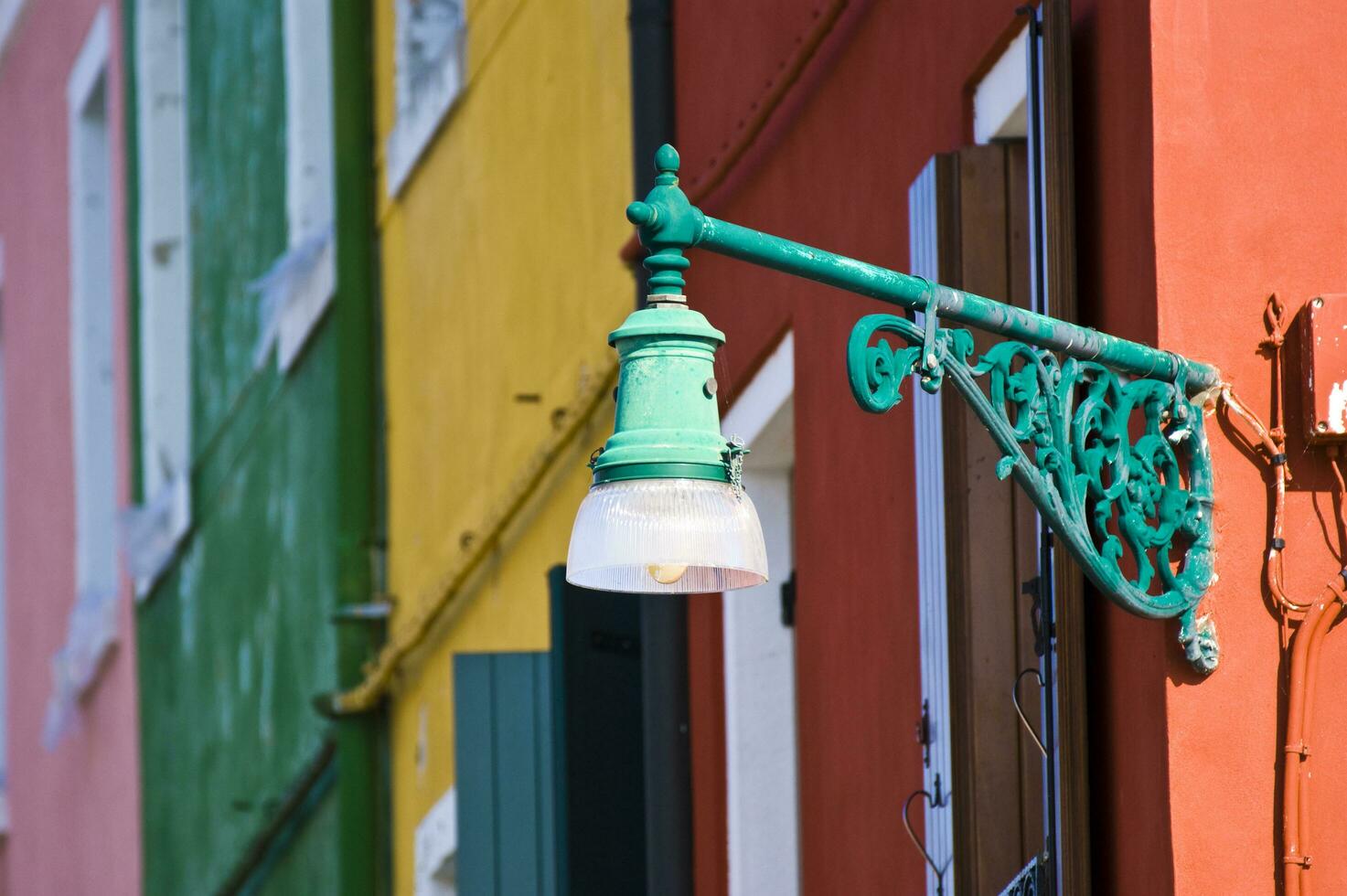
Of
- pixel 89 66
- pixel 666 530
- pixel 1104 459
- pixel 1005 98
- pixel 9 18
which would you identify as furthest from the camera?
pixel 9 18

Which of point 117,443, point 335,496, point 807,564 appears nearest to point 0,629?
point 117,443

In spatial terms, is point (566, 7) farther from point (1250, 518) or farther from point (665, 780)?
point (1250, 518)

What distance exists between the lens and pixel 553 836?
23.0ft

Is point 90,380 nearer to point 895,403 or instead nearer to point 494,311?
point 494,311

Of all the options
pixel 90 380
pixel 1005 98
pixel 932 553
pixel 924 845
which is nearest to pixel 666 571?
pixel 932 553

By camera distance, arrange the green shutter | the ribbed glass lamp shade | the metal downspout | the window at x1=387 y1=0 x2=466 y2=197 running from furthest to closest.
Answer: the metal downspout → the window at x1=387 y1=0 x2=466 y2=197 → the green shutter → the ribbed glass lamp shade

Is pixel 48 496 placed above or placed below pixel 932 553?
above

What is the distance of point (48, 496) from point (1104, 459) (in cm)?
1352

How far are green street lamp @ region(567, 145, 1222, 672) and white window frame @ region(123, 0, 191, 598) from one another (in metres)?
10.1

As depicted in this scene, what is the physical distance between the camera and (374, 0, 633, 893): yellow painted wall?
7.62 meters

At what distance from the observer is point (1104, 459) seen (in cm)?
378

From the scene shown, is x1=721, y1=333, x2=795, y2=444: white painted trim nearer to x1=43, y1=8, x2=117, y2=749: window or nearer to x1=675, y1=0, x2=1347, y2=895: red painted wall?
x1=675, y1=0, x2=1347, y2=895: red painted wall

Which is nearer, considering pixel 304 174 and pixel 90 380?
pixel 304 174

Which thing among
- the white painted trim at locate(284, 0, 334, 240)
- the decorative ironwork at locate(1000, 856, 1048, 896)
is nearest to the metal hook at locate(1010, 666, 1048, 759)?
the decorative ironwork at locate(1000, 856, 1048, 896)
